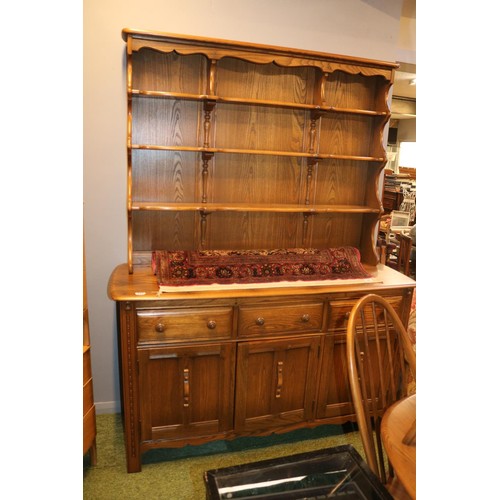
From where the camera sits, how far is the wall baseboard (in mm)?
2451

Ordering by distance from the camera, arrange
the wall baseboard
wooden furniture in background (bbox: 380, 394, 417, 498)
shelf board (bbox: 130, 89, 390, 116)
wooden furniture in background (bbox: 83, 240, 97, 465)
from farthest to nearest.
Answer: the wall baseboard → shelf board (bbox: 130, 89, 390, 116) → wooden furniture in background (bbox: 83, 240, 97, 465) → wooden furniture in background (bbox: 380, 394, 417, 498)

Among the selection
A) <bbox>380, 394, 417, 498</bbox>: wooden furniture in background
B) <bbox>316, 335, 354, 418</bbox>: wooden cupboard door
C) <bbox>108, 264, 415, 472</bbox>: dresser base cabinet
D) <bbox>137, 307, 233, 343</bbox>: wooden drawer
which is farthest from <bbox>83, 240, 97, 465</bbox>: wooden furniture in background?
<bbox>380, 394, 417, 498</bbox>: wooden furniture in background

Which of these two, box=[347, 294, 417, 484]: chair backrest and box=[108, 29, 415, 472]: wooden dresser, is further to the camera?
box=[108, 29, 415, 472]: wooden dresser

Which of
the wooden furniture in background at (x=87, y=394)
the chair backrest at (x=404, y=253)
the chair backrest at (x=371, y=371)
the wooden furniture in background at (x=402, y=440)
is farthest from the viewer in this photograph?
the chair backrest at (x=404, y=253)

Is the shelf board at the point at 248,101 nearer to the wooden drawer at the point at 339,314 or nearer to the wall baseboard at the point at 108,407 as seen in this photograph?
the wooden drawer at the point at 339,314

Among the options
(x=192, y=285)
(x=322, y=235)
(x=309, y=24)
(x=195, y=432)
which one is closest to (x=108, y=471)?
(x=195, y=432)

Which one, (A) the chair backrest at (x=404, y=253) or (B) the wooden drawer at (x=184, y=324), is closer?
(B) the wooden drawer at (x=184, y=324)

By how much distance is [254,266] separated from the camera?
7.32 feet

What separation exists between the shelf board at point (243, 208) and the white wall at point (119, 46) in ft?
0.81

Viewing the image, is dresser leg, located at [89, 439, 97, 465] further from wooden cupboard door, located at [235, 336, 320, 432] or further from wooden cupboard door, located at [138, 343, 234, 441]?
wooden cupboard door, located at [235, 336, 320, 432]

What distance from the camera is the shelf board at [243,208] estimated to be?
213 cm

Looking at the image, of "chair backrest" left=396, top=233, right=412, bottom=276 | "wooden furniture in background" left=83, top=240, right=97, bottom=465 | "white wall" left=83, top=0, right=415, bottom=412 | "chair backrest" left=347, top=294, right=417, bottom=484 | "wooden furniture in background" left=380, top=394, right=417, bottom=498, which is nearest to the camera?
"wooden furniture in background" left=380, top=394, right=417, bottom=498

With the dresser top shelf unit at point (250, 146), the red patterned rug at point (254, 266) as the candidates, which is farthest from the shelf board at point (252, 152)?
the red patterned rug at point (254, 266)
